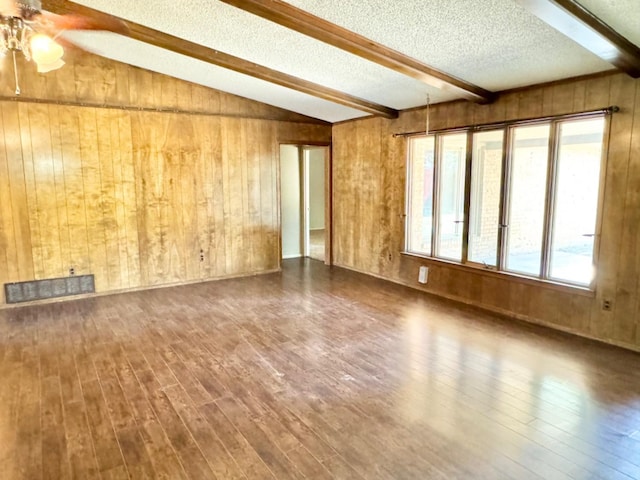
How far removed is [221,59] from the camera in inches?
174

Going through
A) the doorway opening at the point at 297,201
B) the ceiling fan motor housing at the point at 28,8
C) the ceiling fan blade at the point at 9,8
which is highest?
the ceiling fan motor housing at the point at 28,8

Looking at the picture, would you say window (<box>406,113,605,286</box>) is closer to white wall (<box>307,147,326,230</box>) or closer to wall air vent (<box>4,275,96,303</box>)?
wall air vent (<box>4,275,96,303</box>)

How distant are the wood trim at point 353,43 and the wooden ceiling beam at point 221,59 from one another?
1446 millimetres

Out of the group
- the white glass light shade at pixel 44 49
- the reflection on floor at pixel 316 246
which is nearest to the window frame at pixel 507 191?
the reflection on floor at pixel 316 246

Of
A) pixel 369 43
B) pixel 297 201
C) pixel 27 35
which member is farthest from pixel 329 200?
pixel 27 35

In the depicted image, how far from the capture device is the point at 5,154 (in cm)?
475

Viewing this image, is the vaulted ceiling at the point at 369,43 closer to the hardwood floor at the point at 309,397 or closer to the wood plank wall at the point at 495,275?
the wood plank wall at the point at 495,275

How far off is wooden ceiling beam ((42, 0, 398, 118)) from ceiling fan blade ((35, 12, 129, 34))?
0.05 metres

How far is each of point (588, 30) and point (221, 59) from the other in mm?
3381

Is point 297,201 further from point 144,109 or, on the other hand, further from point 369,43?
point 369,43

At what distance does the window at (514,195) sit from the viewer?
3.93 metres

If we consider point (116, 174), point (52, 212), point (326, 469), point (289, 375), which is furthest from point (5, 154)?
point (326, 469)

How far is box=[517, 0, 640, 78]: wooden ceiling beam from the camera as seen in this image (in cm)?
244

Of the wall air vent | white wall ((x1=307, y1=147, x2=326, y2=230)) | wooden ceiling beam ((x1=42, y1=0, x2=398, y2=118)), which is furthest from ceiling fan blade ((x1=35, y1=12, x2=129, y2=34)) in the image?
white wall ((x1=307, y1=147, x2=326, y2=230))
